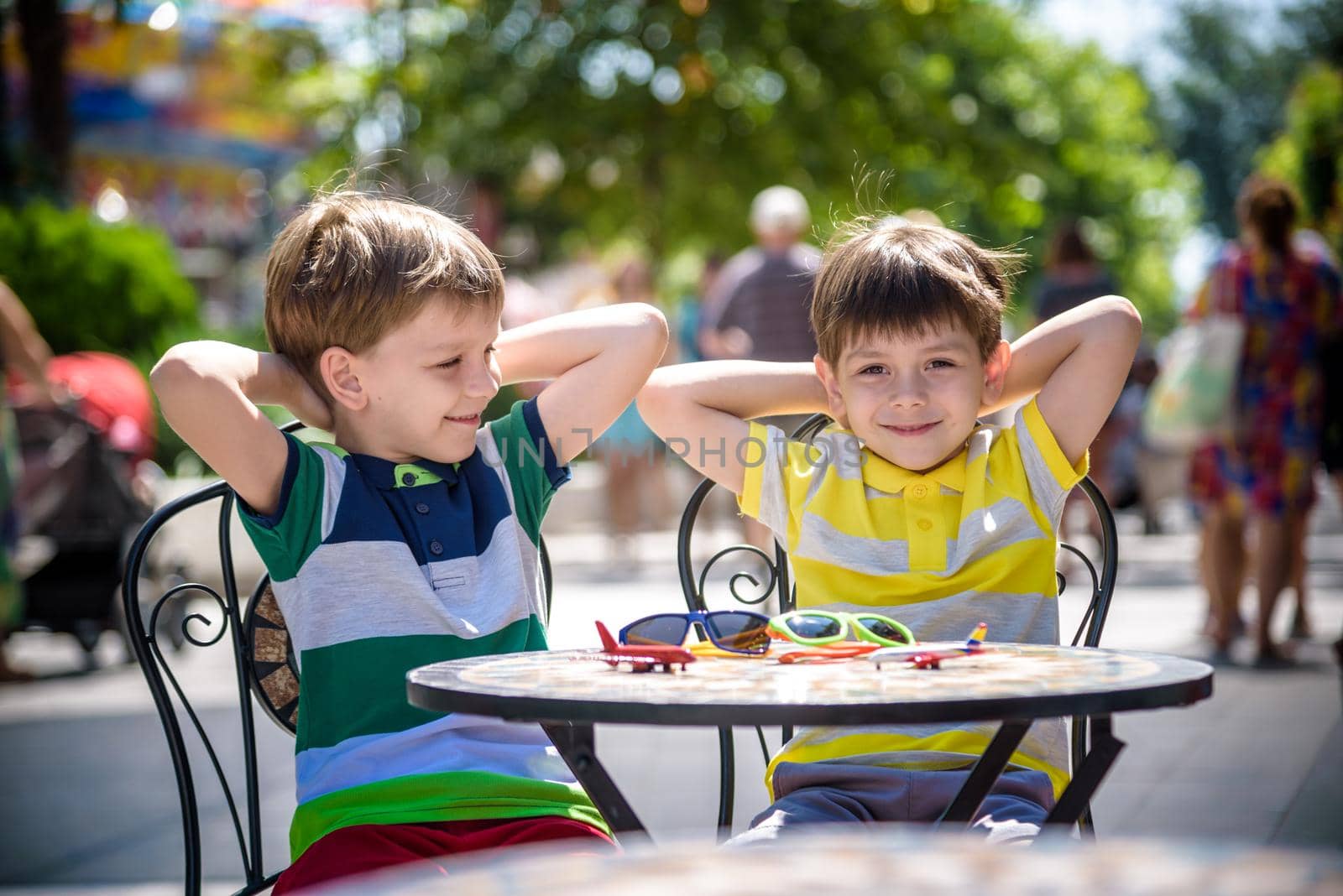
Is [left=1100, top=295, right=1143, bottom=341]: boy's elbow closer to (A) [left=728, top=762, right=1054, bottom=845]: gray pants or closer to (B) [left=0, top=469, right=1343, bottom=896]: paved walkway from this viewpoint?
(A) [left=728, top=762, right=1054, bottom=845]: gray pants

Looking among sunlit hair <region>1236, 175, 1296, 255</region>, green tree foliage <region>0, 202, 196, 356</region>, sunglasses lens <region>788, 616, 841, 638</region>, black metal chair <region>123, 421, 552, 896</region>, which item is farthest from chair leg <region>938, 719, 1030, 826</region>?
green tree foliage <region>0, 202, 196, 356</region>

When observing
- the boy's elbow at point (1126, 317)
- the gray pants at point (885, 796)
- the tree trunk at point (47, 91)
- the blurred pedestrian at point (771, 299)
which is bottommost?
the gray pants at point (885, 796)

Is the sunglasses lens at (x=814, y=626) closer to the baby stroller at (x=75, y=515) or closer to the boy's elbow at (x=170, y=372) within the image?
the boy's elbow at (x=170, y=372)

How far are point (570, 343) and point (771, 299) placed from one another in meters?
5.86

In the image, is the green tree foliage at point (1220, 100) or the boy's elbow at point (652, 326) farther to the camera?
the green tree foliage at point (1220, 100)

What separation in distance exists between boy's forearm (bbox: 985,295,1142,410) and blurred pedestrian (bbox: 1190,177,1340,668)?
404cm

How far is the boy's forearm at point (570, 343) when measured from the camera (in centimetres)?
258

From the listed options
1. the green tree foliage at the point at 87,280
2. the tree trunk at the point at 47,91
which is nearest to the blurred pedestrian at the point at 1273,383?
the green tree foliage at the point at 87,280

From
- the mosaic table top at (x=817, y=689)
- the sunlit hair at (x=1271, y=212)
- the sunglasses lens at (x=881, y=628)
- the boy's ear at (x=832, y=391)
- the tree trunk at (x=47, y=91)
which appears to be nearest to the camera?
the mosaic table top at (x=817, y=689)

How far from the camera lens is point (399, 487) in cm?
239

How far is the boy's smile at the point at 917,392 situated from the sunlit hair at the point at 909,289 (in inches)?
0.8

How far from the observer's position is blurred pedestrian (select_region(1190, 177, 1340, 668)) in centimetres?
627

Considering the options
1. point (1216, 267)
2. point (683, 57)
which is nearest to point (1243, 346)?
point (1216, 267)

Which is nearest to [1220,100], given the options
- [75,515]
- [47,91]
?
[47,91]
